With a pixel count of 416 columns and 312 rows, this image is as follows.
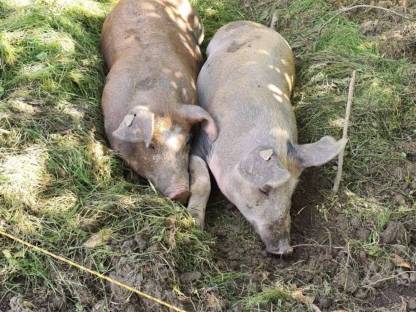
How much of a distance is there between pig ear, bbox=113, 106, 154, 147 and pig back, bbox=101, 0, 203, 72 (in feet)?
2.96

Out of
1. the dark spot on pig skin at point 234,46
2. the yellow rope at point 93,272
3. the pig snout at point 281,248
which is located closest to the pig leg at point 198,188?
the pig snout at point 281,248

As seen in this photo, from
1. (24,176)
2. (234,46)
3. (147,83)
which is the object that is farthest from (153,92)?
(24,176)

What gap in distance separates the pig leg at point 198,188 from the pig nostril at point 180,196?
0.19 feet

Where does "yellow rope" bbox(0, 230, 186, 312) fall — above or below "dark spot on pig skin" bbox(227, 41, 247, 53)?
above

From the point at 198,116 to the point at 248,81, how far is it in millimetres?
680

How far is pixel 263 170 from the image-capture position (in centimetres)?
455

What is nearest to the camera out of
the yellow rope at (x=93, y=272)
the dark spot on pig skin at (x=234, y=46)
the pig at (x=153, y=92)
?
the yellow rope at (x=93, y=272)

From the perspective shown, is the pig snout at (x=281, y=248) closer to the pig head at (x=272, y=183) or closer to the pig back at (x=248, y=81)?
the pig head at (x=272, y=183)

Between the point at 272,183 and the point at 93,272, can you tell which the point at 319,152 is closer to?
the point at 272,183

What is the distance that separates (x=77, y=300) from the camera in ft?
12.8

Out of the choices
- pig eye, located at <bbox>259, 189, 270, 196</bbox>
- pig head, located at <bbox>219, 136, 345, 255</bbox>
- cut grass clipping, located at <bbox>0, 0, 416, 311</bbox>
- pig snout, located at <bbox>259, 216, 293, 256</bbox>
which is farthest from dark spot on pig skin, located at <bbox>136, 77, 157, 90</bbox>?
pig snout, located at <bbox>259, 216, 293, 256</bbox>

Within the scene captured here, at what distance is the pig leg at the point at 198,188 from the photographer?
491 cm

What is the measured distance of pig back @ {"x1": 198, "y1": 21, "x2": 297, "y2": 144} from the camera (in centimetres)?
527

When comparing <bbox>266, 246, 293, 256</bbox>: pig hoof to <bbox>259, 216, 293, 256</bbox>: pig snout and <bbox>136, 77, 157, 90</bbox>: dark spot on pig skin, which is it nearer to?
<bbox>259, 216, 293, 256</bbox>: pig snout
